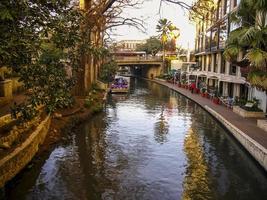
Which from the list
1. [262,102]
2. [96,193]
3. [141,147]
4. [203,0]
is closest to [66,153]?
[141,147]

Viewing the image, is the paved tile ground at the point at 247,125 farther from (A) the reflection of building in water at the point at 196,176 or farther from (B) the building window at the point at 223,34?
(B) the building window at the point at 223,34

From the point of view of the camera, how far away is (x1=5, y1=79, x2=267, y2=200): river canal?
12.5 meters

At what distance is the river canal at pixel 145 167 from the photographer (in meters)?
12.5

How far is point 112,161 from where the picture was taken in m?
16.0

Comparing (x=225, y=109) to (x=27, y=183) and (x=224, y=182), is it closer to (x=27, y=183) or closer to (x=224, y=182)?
(x=224, y=182)

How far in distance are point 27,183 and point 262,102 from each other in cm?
1811

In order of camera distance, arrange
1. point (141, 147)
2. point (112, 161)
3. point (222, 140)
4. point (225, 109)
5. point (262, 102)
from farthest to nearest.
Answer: point (225, 109)
point (262, 102)
point (222, 140)
point (141, 147)
point (112, 161)

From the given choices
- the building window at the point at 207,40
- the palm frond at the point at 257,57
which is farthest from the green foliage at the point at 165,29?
the palm frond at the point at 257,57

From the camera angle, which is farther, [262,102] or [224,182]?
[262,102]

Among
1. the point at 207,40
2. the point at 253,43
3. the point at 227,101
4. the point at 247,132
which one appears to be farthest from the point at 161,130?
the point at 207,40

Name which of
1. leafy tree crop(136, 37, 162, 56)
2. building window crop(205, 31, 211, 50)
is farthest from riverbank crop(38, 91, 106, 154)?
leafy tree crop(136, 37, 162, 56)

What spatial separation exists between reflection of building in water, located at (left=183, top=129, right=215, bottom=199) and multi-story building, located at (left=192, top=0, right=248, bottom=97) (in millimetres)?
13495

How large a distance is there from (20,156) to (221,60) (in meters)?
31.4

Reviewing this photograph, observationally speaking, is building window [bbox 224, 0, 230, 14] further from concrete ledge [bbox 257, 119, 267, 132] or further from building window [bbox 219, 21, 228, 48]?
concrete ledge [bbox 257, 119, 267, 132]
